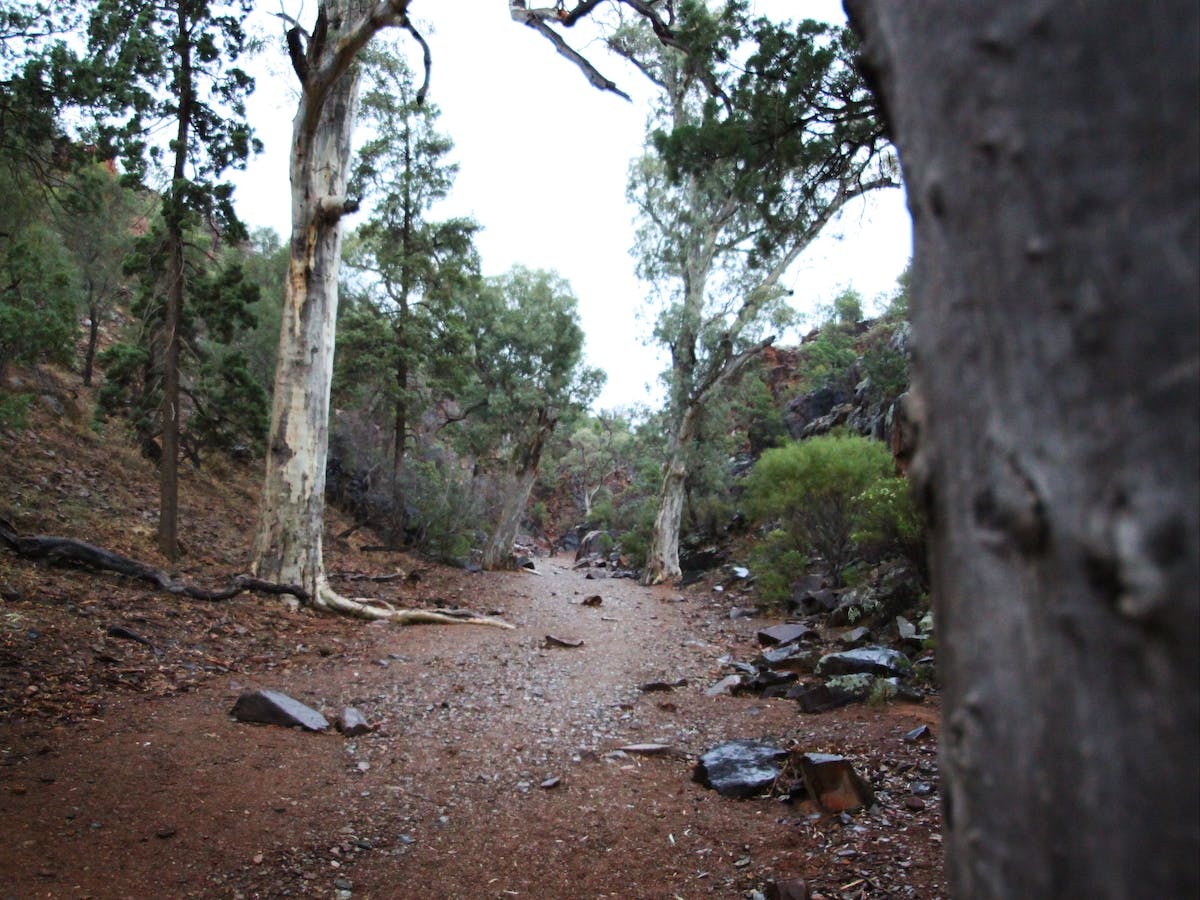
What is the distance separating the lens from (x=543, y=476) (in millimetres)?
37656

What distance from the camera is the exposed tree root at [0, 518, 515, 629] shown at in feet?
22.9

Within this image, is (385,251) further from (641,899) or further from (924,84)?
(924,84)

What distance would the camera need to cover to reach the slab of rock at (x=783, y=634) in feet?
28.9

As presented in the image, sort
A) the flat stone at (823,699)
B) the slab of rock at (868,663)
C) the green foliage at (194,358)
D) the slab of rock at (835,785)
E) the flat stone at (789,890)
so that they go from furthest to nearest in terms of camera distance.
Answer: the green foliage at (194,358)
the slab of rock at (868,663)
the flat stone at (823,699)
the slab of rock at (835,785)
the flat stone at (789,890)

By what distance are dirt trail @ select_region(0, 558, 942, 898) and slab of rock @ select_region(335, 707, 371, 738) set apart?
0.32 feet

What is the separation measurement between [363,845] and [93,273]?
65.3 feet

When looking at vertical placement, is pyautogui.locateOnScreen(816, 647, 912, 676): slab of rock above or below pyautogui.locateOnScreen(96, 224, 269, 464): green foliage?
below

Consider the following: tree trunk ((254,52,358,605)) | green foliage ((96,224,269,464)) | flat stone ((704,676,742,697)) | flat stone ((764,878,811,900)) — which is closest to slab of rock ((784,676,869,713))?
flat stone ((704,676,742,697))

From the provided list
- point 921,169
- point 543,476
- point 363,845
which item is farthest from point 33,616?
point 543,476

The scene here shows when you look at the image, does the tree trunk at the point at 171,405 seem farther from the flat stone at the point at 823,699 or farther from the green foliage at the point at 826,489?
the green foliage at the point at 826,489

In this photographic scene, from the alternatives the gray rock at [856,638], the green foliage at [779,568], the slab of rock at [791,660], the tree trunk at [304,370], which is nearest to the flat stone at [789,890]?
the slab of rock at [791,660]

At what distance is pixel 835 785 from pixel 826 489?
841 cm

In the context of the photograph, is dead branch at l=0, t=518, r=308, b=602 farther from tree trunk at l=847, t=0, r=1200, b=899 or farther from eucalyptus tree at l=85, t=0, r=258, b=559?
tree trunk at l=847, t=0, r=1200, b=899

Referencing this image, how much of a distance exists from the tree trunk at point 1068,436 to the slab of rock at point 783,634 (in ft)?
27.7
